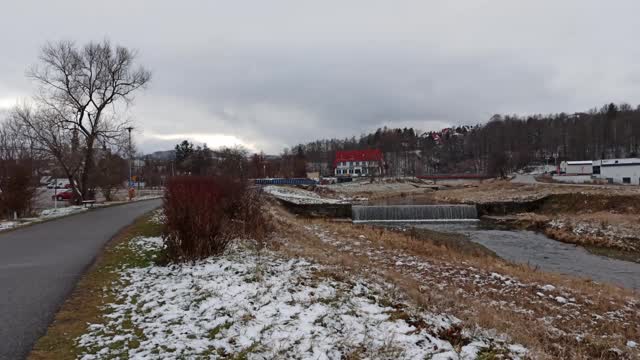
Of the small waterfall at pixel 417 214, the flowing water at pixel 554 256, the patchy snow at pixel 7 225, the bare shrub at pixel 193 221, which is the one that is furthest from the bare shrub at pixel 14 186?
the flowing water at pixel 554 256

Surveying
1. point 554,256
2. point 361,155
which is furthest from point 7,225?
point 361,155

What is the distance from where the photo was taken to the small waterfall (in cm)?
3612

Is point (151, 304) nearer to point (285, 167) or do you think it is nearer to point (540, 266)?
point (540, 266)

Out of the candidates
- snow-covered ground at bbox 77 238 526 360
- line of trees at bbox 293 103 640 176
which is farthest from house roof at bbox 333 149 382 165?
snow-covered ground at bbox 77 238 526 360

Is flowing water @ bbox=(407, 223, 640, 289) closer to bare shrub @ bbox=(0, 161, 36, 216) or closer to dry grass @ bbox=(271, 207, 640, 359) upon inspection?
dry grass @ bbox=(271, 207, 640, 359)

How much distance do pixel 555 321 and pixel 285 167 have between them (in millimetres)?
106818

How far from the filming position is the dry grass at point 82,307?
17.5ft

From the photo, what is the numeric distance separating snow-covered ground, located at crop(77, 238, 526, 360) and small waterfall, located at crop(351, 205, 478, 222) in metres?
28.3

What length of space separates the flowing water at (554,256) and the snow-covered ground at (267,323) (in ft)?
36.3

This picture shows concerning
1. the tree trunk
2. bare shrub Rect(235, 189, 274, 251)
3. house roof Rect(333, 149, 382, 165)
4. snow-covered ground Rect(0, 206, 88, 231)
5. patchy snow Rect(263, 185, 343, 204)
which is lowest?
patchy snow Rect(263, 185, 343, 204)

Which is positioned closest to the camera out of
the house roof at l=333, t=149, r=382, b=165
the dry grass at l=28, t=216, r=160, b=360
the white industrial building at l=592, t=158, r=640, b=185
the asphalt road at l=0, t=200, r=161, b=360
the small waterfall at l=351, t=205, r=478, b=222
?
the dry grass at l=28, t=216, r=160, b=360

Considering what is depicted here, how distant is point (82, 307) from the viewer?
7.06 meters

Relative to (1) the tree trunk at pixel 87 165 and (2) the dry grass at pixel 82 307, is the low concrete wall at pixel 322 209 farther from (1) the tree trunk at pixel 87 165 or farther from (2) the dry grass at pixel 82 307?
(2) the dry grass at pixel 82 307

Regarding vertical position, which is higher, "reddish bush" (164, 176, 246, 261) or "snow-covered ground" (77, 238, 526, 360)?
"reddish bush" (164, 176, 246, 261)
